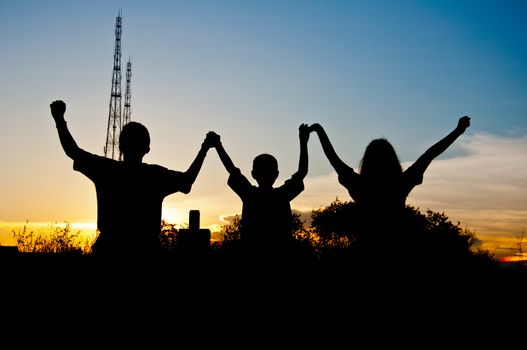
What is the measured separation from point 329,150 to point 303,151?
56cm

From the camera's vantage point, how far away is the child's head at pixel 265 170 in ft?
18.3

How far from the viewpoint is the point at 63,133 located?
Answer: 4355 millimetres

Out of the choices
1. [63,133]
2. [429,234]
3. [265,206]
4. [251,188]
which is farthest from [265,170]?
[429,234]

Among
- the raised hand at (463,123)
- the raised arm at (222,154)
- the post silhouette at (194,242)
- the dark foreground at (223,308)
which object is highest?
the raised hand at (463,123)

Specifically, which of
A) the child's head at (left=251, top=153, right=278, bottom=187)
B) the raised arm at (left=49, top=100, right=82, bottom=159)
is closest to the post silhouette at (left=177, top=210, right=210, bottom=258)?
the child's head at (left=251, top=153, right=278, bottom=187)

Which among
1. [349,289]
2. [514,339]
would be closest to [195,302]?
[349,289]

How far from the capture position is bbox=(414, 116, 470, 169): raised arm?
5035mm

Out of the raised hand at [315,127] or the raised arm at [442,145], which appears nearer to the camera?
the raised arm at [442,145]

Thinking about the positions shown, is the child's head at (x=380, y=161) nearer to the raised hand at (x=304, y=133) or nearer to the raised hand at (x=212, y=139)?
the raised hand at (x=304, y=133)

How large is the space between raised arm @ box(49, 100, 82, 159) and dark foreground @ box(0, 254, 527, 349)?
43.0 inches

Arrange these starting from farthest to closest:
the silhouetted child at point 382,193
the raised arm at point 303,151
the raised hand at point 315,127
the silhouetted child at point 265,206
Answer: the raised arm at point 303,151 < the raised hand at point 315,127 < the silhouetted child at point 265,206 < the silhouetted child at point 382,193

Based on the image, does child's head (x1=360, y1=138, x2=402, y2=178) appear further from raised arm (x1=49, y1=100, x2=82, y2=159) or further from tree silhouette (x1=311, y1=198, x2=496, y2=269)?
tree silhouette (x1=311, y1=198, x2=496, y2=269)

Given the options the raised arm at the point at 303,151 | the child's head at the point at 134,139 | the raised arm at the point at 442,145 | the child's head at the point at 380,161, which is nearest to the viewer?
the child's head at the point at 134,139

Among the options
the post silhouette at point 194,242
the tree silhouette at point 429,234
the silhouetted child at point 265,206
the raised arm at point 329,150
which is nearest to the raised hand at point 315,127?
the raised arm at point 329,150
